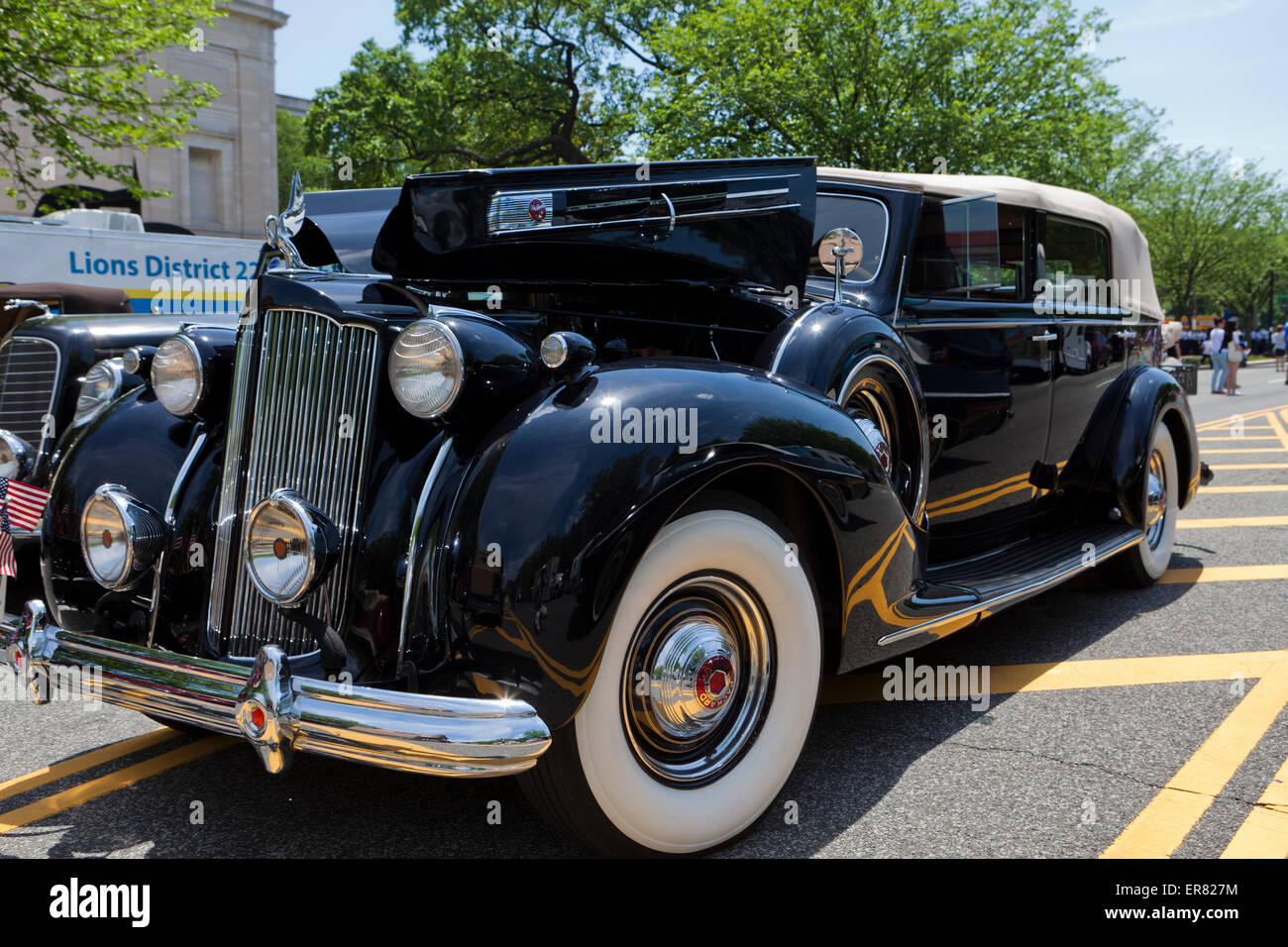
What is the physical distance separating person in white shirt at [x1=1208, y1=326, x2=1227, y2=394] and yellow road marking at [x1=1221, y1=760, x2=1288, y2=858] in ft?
67.2

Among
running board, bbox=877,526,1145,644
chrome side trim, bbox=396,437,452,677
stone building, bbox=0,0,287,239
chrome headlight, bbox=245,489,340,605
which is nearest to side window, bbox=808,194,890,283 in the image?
running board, bbox=877,526,1145,644

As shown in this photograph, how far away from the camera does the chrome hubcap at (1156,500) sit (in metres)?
5.11

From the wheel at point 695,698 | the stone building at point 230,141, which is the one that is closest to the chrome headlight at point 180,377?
the wheel at point 695,698

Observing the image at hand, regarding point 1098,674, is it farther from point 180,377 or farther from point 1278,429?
point 1278,429

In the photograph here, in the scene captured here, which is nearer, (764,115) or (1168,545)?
(1168,545)

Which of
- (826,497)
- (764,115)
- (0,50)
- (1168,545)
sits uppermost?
(764,115)

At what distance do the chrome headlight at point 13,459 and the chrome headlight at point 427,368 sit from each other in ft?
6.95

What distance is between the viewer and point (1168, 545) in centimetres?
529

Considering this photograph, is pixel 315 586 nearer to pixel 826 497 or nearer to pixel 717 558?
pixel 717 558

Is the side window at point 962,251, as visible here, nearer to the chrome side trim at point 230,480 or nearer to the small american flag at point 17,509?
the chrome side trim at point 230,480

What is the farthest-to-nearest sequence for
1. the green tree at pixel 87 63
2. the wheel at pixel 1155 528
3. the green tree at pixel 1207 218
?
the green tree at pixel 1207 218 → the green tree at pixel 87 63 → the wheel at pixel 1155 528
